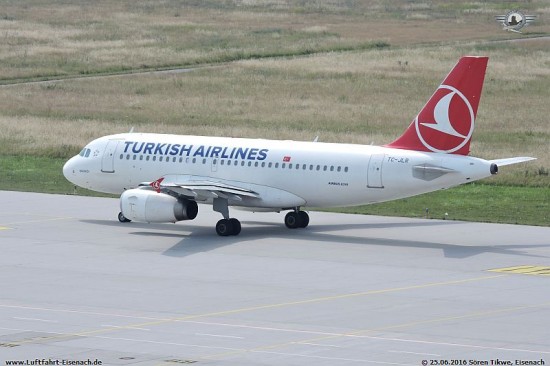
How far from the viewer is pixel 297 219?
53.1 meters

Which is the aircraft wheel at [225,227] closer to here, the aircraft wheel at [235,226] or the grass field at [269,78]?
the aircraft wheel at [235,226]

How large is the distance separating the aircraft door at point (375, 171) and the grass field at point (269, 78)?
8709 mm

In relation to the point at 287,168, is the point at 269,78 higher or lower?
higher

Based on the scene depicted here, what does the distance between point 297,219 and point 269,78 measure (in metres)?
58.1

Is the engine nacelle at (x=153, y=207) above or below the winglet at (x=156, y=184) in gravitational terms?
below

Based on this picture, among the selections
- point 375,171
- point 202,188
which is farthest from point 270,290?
point 202,188

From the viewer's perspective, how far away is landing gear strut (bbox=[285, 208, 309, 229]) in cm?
5308

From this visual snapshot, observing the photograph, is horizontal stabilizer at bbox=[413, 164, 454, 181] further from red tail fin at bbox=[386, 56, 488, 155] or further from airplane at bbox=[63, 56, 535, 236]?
red tail fin at bbox=[386, 56, 488, 155]

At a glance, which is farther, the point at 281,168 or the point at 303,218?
the point at 303,218

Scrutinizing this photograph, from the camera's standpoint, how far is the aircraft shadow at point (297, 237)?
4766 centimetres

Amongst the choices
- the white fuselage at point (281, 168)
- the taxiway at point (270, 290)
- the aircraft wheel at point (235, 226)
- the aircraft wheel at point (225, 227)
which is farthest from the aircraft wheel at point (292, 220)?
the aircraft wheel at point (225, 227)

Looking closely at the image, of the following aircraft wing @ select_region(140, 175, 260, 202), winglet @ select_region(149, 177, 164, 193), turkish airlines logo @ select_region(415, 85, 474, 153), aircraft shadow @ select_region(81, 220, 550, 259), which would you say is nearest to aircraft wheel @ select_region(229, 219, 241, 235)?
aircraft shadow @ select_region(81, 220, 550, 259)

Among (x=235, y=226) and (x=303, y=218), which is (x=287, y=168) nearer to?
(x=303, y=218)

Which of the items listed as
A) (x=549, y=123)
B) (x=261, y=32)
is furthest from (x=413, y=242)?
(x=261, y=32)
